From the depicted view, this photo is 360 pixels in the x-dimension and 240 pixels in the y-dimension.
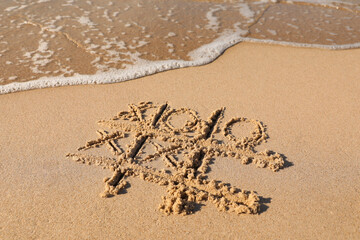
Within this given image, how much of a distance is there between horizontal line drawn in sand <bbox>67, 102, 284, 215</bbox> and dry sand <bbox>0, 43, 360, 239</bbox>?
0.18 feet

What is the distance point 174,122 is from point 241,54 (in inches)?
66.6

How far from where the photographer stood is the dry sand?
170cm

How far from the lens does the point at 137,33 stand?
14.4 feet

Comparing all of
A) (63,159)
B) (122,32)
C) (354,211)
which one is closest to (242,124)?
(354,211)

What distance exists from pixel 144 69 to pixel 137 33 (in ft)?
4.01

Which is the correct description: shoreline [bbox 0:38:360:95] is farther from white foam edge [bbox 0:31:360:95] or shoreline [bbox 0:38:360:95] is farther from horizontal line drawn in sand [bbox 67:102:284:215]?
horizontal line drawn in sand [bbox 67:102:284:215]

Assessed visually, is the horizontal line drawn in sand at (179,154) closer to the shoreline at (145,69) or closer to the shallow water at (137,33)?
the shoreline at (145,69)

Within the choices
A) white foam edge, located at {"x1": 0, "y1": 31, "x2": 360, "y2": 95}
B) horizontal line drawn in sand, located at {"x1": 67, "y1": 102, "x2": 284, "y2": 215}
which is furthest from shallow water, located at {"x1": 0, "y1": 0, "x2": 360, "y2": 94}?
horizontal line drawn in sand, located at {"x1": 67, "y1": 102, "x2": 284, "y2": 215}

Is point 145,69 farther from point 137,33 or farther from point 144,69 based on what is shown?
point 137,33

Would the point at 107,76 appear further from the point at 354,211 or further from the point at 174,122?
the point at 354,211

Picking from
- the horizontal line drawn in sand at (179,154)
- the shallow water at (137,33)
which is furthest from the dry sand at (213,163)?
the shallow water at (137,33)

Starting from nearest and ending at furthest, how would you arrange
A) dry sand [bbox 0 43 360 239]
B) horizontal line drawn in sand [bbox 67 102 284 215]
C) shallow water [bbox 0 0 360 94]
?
dry sand [bbox 0 43 360 239] → horizontal line drawn in sand [bbox 67 102 284 215] → shallow water [bbox 0 0 360 94]

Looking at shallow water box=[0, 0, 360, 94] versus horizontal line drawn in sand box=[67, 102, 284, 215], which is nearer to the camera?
horizontal line drawn in sand box=[67, 102, 284, 215]

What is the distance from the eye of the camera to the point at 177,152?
87.0 inches
